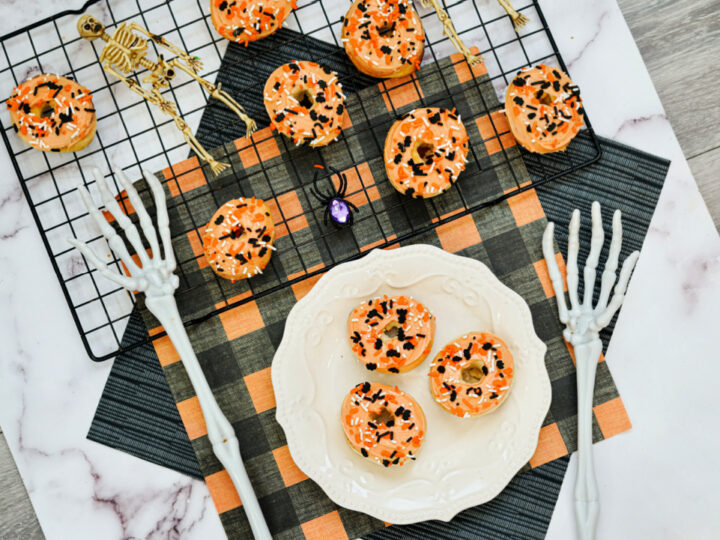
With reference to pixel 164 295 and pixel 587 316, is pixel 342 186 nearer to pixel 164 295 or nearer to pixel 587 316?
pixel 164 295

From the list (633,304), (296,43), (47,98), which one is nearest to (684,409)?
(633,304)

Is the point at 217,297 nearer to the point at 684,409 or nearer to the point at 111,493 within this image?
the point at 111,493

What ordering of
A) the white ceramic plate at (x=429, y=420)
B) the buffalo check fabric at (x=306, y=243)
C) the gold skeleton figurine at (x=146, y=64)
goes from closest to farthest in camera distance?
the gold skeleton figurine at (x=146, y=64), the white ceramic plate at (x=429, y=420), the buffalo check fabric at (x=306, y=243)

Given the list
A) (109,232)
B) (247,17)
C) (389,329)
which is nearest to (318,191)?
(389,329)

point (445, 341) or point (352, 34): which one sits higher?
Result: point (352, 34)

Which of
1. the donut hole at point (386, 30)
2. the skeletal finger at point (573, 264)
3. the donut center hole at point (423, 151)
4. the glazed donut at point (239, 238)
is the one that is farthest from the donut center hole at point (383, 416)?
the donut hole at point (386, 30)

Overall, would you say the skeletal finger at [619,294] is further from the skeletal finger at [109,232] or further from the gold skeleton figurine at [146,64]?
the skeletal finger at [109,232]
